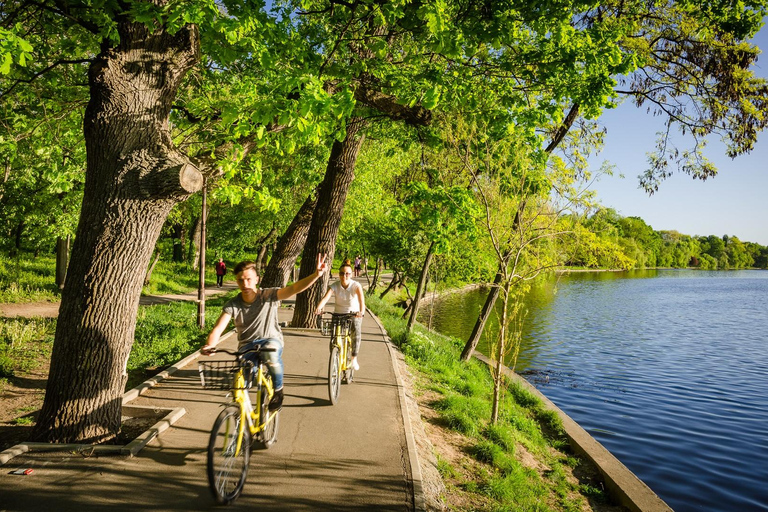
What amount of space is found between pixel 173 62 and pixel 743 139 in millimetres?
11806

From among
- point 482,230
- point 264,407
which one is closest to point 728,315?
point 482,230

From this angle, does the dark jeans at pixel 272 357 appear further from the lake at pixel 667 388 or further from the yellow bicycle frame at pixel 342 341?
the lake at pixel 667 388

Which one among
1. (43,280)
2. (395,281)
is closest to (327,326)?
(43,280)

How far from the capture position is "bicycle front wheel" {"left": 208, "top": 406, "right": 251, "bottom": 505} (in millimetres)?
3863

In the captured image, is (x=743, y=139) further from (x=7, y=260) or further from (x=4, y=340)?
(x=7, y=260)

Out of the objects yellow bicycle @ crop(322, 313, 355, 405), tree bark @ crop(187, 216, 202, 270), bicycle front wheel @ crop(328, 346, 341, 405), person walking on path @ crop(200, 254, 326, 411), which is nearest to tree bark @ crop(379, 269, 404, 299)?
tree bark @ crop(187, 216, 202, 270)

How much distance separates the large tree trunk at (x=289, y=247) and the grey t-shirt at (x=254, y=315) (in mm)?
9798

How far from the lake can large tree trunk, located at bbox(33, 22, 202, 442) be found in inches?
368

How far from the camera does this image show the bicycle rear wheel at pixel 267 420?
188 inches

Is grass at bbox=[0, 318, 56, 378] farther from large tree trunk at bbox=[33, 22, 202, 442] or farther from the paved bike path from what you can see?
large tree trunk at bbox=[33, 22, 202, 442]

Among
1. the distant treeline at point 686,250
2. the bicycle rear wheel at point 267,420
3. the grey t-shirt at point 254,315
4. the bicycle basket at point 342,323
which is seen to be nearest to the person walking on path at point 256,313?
the grey t-shirt at point 254,315

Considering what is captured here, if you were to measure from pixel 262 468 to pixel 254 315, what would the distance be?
1.55 m

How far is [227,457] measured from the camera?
13.3 ft

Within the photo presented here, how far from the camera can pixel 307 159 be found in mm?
15672
